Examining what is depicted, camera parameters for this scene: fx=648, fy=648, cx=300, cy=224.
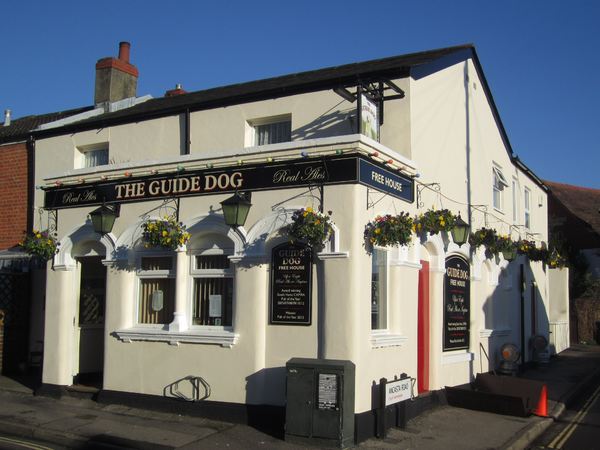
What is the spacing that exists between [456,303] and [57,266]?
318 inches

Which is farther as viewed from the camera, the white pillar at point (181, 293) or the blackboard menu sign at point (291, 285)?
the white pillar at point (181, 293)

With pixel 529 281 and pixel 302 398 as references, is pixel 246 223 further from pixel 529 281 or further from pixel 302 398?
pixel 529 281

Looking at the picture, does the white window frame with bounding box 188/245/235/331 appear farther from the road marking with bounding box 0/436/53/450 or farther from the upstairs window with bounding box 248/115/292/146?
the road marking with bounding box 0/436/53/450

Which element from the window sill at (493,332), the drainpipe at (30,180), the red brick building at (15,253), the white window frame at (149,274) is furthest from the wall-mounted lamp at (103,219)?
the window sill at (493,332)

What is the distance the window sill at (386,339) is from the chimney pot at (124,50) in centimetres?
1216

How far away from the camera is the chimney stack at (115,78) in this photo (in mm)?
18125

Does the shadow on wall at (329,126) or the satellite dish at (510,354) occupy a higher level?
the shadow on wall at (329,126)

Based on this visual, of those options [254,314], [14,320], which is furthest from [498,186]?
[14,320]

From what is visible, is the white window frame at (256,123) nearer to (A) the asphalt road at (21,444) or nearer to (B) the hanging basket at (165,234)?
(B) the hanging basket at (165,234)

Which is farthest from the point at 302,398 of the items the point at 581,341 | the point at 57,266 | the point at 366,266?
the point at 581,341

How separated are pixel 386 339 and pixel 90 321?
6573 mm

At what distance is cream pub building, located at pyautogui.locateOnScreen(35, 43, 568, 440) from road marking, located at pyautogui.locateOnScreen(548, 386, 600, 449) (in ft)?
7.31

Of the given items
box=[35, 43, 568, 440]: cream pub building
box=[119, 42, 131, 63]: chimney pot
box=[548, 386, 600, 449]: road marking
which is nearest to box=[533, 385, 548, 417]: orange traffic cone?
box=[548, 386, 600, 449]: road marking

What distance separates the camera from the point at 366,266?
1003cm
